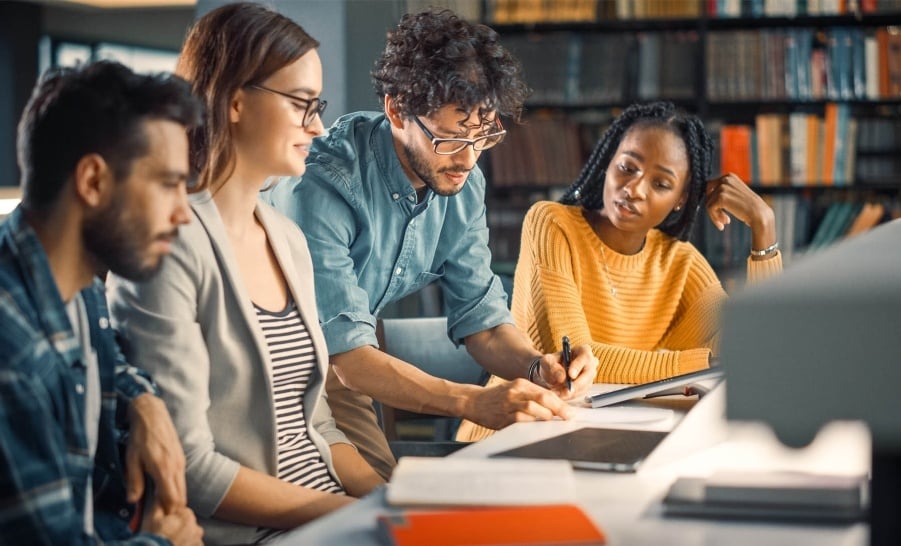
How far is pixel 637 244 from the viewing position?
266 cm

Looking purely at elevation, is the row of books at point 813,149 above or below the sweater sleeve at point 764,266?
above

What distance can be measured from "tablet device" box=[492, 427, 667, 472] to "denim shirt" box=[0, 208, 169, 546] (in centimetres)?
50

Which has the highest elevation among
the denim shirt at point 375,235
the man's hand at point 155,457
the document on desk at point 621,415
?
the denim shirt at point 375,235

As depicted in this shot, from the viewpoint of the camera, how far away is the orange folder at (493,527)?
102 centimetres

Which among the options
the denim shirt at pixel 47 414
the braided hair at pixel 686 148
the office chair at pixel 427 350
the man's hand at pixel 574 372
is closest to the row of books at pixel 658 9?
the braided hair at pixel 686 148

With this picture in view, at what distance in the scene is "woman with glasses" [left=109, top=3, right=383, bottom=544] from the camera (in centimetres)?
150

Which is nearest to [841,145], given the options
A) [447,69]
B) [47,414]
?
[447,69]

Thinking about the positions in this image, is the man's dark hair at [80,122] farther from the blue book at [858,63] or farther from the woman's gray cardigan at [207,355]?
the blue book at [858,63]

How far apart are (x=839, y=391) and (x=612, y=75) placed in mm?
3963

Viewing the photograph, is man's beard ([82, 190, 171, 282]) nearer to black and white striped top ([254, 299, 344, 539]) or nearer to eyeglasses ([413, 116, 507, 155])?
black and white striped top ([254, 299, 344, 539])

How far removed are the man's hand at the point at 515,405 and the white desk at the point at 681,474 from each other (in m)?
0.04

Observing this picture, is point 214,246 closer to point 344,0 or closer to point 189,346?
point 189,346

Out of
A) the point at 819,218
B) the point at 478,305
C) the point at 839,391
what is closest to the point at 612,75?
the point at 819,218

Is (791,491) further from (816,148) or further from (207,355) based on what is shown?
(816,148)
